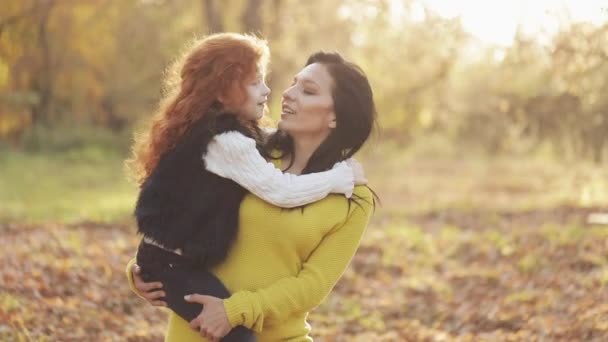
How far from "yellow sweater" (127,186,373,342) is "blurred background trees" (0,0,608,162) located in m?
1.84

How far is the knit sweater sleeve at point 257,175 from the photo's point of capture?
3125 mm

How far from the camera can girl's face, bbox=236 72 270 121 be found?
3.31 m

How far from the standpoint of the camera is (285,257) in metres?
3.23

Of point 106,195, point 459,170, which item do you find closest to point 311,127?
point 106,195

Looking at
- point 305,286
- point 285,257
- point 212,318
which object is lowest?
point 212,318

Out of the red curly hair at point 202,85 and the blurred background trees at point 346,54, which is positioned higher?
the blurred background trees at point 346,54

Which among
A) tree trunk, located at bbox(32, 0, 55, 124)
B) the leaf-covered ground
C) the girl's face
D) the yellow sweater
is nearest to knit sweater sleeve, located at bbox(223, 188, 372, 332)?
the yellow sweater

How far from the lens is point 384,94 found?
19875 millimetres

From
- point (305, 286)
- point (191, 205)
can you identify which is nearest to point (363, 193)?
point (305, 286)

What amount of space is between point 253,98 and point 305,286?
0.76 meters

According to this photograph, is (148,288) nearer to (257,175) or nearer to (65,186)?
(257,175)

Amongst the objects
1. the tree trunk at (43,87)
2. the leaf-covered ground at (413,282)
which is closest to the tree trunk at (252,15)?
the leaf-covered ground at (413,282)

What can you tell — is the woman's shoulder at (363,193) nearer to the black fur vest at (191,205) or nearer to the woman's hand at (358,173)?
the woman's hand at (358,173)

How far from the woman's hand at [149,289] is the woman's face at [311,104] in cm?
80
